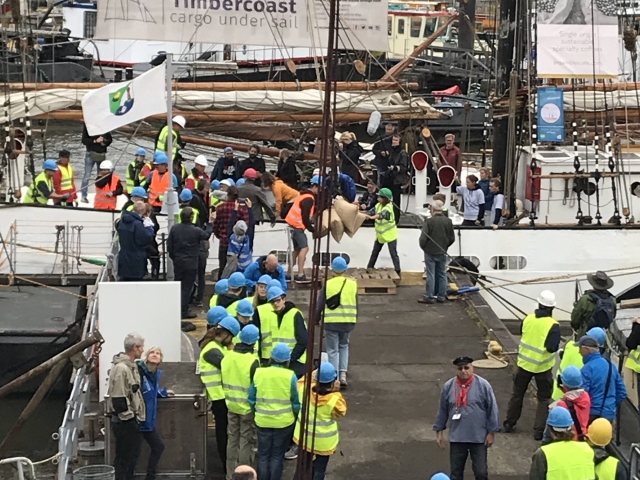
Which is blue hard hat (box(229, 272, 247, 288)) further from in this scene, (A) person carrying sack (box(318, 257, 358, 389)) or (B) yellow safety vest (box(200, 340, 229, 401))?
(B) yellow safety vest (box(200, 340, 229, 401))

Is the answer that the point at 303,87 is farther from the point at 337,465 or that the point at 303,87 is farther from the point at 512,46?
the point at 337,465

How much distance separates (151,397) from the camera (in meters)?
10.7

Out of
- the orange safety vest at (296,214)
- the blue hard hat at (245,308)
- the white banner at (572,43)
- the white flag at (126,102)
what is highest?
the white banner at (572,43)

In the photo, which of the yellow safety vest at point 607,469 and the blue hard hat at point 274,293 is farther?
the blue hard hat at point 274,293

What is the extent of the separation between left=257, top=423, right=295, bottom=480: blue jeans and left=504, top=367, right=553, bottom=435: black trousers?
270cm

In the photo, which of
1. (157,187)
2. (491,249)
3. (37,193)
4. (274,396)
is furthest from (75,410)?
(491,249)

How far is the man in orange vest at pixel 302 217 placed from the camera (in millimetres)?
17266

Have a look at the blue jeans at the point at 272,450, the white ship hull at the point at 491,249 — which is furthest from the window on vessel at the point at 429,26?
the blue jeans at the point at 272,450

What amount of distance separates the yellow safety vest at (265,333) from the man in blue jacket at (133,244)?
3.57 meters

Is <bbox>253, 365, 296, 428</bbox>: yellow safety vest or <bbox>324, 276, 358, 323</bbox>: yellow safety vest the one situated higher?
<bbox>324, 276, 358, 323</bbox>: yellow safety vest

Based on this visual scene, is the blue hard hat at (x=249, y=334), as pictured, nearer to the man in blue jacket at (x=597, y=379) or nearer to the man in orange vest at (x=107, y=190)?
the man in blue jacket at (x=597, y=379)

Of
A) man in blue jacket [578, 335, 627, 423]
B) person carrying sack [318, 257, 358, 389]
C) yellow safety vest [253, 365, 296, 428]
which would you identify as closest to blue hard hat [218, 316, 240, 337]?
yellow safety vest [253, 365, 296, 428]

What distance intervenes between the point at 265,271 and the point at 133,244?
1.96 m

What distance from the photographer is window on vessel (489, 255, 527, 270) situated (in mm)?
19375
